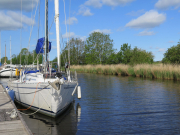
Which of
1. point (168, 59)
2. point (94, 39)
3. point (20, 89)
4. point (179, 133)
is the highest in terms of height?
point (94, 39)

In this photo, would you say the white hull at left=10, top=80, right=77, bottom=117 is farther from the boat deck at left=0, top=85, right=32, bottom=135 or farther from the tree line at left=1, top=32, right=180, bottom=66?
the tree line at left=1, top=32, right=180, bottom=66

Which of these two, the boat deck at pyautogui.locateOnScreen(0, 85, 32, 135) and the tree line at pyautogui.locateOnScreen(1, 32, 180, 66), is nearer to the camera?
the boat deck at pyautogui.locateOnScreen(0, 85, 32, 135)

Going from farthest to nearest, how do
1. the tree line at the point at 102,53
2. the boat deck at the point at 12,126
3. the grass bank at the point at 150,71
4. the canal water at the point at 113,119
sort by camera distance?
the tree line at the point at 102,53 → the grass bank at the point at 150,71 → the canal water at the point at 113,119 → the boat deck at the point at 12,126

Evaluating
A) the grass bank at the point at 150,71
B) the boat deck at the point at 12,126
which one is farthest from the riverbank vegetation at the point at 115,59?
the boat deck at the point at 12,126

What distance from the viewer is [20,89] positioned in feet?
30.8

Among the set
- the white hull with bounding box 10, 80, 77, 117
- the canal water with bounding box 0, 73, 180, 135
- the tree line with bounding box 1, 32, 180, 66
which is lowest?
the canal water with bounding box 0, 73, 180, 135

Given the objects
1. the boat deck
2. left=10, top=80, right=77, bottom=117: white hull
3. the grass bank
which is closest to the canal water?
left=10, top=80, right=77, bottom=117: white hull

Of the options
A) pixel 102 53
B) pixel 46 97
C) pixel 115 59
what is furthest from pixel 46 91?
pixel 102 53

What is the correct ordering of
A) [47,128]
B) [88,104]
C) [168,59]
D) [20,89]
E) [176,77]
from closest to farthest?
[47,128] → [20,89] → [88,104] → [176,77] → [168,59]

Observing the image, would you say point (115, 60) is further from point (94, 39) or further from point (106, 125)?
point (106, 125)

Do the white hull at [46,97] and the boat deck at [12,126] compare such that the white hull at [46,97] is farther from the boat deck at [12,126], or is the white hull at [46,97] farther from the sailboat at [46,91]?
the boat deck at [12,126]

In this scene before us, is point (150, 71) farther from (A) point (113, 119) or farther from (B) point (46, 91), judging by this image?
(B) point (46, 91)

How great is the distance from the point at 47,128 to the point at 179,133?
4674 millimetres

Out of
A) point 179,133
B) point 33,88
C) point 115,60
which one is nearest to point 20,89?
point 33,88
